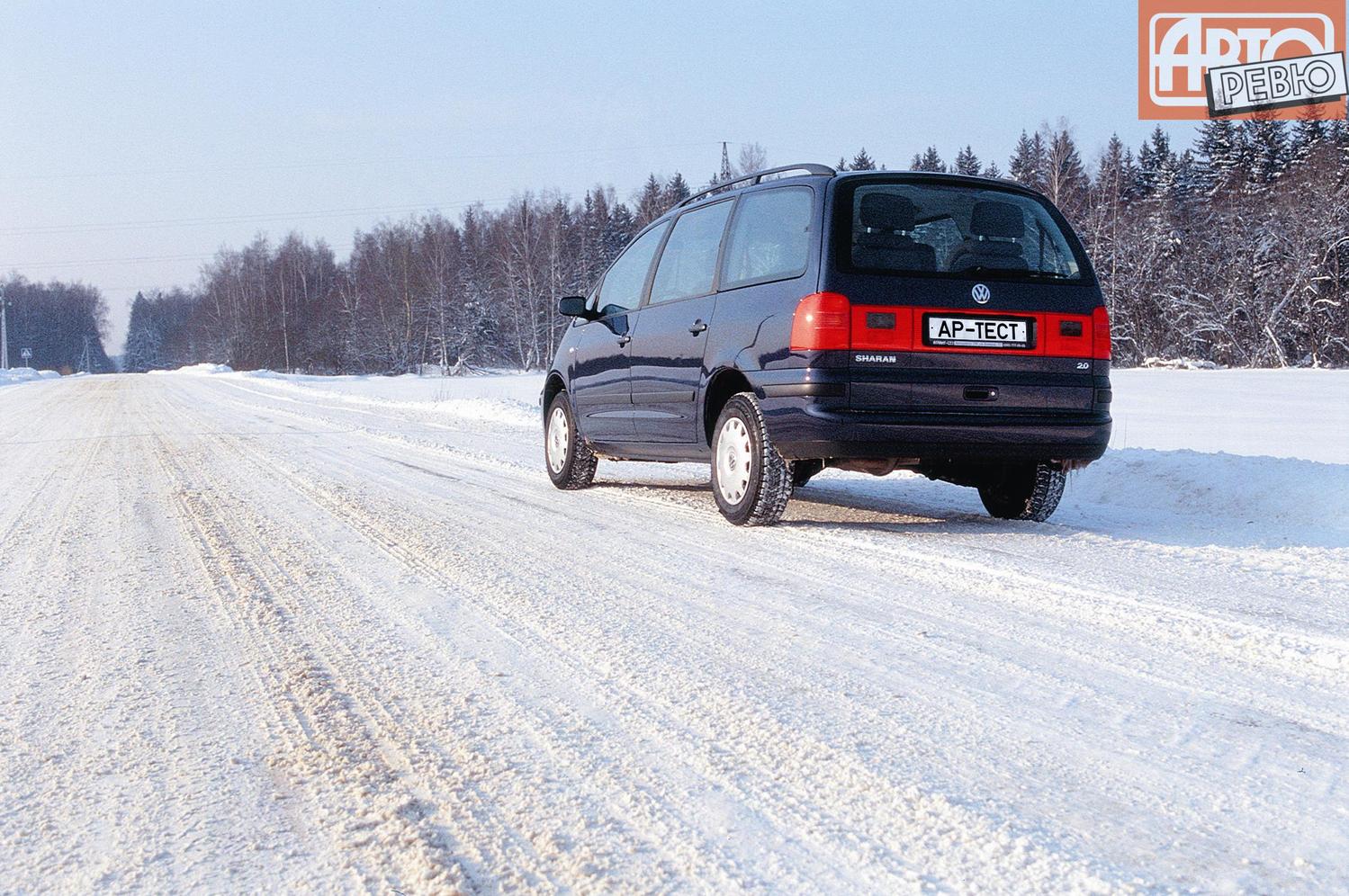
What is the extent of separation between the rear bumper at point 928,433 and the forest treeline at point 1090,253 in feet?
112

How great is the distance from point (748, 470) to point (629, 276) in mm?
2302

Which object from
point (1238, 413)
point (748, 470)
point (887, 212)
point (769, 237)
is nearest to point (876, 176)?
point (887, 212)

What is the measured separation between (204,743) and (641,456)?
174 inches

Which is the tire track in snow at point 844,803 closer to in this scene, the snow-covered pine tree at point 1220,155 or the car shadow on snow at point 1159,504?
the car shadow on snow at point 1159,504

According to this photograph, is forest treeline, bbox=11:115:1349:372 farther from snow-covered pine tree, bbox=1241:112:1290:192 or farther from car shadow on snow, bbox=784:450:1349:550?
car shadow on snow, bbox=784:450:1349:550

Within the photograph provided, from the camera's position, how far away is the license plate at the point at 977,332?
481 cm

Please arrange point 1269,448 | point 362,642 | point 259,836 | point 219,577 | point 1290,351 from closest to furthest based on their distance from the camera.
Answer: point 259,836
point 362,642
point 219,577
point 1269,448
point 1290,351

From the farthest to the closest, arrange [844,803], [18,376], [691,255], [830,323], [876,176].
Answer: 1. [18,376]
2. [691,255]
3. [876,176]
4. [830,323]
5. [844,803]

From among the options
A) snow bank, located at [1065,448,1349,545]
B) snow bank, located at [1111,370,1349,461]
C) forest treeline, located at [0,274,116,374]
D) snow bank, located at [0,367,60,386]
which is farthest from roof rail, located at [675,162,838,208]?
forest treeline, located at [0,274,116,374]

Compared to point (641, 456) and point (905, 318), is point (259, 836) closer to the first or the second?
point (905, 318)

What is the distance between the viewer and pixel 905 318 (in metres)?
4.79

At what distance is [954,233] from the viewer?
5031 mm

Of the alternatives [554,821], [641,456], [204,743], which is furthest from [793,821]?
[641,456]

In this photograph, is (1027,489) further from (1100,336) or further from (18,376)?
(18,376)
